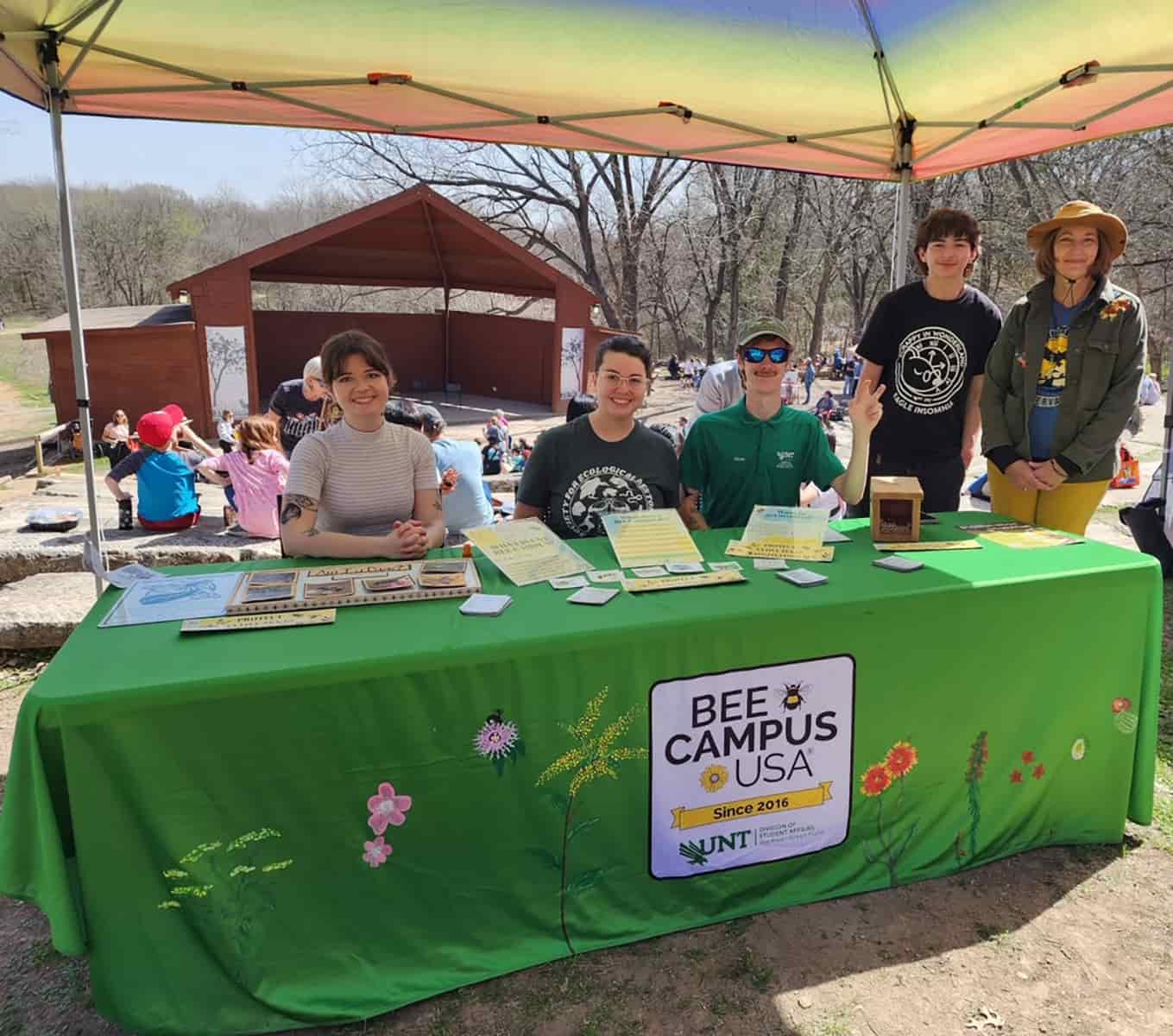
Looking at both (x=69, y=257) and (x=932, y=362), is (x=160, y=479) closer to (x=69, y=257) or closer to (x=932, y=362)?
(x=69, y=257)

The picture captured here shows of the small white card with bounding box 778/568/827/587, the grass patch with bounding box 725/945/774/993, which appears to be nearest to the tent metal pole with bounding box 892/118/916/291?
the small white card with bounding box 778/568/827/587

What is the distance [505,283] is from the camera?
17812 millimetres

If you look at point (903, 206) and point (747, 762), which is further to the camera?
point (903, 206)

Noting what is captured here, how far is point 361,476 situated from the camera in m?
2.53

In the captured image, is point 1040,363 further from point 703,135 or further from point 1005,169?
point 1005,169

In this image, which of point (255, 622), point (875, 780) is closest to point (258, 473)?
point (255, 622)

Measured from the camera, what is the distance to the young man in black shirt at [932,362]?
3.36 meters

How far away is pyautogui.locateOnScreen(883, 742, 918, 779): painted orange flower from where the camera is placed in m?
2.26

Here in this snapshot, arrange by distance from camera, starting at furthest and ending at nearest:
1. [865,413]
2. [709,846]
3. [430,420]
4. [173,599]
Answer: [430,420] → [865,413] → [709,846] → [173,599]

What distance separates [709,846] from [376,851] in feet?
2.75

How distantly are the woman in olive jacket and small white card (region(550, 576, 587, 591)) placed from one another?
180cm

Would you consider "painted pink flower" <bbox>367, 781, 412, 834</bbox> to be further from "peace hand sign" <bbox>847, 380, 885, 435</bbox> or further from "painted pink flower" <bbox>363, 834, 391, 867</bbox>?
"peace hand sign" <bbox>847, 380, 885, 435</bbox>

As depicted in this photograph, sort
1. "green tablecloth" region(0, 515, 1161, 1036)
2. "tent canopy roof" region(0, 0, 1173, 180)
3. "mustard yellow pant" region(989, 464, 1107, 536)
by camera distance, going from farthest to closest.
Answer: "tent canopy roof" region(0, 0, 1173, 180)
"mustard yellow pant" region(989, 464, 1107, 536)
"green tablecloth" region(0, 515, 1161, 1036)

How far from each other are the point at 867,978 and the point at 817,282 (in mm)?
31336
